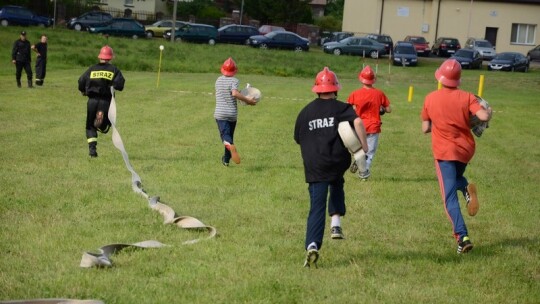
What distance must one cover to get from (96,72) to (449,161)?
762cm

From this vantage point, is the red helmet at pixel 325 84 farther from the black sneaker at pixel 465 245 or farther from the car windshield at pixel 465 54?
the car windshield at pixel 465 54

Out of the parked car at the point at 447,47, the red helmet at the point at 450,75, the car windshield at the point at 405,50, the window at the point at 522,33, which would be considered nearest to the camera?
the red helmet at the point at 450,75

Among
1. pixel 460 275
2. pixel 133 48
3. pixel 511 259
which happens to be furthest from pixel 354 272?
pixel 133 48

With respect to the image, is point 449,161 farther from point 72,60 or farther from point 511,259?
point 72,60

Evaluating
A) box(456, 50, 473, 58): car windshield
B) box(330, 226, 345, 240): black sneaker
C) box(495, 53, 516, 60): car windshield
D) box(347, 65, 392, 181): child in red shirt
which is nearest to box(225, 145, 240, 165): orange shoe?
box(347, 65, 392, 181): child in red shirt

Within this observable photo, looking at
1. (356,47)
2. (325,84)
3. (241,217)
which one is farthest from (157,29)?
(325,84)

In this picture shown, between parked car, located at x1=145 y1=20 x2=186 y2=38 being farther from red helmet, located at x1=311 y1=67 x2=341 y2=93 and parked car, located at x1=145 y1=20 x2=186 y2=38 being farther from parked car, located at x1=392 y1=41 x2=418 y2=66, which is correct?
red helmet, located at x1=311 y1=67 x2=341 y2=93

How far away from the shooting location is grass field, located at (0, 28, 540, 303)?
809 cm

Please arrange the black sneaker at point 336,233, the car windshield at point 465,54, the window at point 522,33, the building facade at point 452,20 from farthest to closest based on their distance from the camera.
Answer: the window at point 522,33 → the building facade at point 452,20 → the car windshield at point 465,54 → the black sneaker at point 336,233

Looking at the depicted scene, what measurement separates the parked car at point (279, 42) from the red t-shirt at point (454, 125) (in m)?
57.1

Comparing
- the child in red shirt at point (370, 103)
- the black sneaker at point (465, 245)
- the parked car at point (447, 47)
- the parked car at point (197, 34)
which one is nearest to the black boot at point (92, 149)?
the child in red shirt at point (370, 103)

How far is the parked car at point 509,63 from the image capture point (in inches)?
2409

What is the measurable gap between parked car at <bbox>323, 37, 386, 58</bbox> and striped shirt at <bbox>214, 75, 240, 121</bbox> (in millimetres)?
48606

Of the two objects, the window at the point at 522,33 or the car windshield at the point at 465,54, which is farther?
the window at the point at 522,33
